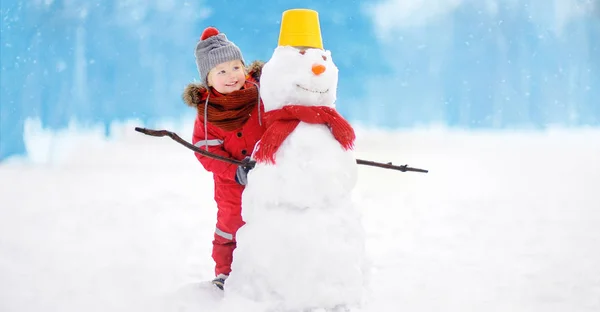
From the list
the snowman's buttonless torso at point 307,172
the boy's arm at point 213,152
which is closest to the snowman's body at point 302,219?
the snowman's buttonless torso at point 307,172

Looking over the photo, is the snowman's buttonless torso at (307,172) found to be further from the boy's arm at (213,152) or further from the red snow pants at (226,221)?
the red snow pants at (226,221)

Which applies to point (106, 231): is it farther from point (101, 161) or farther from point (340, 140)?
point (101, 161)

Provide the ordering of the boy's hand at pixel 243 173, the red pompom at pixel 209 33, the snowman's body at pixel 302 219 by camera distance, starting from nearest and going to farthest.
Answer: the snowman's body at pixel 302 219 → the boy's hand at pixel 243 173 → the red pompom at pixel 209 33

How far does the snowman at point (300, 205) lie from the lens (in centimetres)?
120

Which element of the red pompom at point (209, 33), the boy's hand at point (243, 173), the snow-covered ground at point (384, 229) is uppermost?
→ the red pompom at point (209, 33)

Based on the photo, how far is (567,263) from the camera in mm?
1990

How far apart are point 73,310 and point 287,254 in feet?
2.49

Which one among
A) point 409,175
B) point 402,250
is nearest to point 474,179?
point 409,175

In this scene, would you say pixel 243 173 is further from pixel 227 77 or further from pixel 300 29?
pixel 300 29

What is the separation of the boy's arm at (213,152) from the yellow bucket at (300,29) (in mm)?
353

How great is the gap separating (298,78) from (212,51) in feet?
1.03

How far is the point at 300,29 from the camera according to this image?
4.26 feet

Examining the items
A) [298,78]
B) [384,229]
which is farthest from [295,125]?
[384,229]

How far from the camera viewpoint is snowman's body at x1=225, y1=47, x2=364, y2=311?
1.20 meters
